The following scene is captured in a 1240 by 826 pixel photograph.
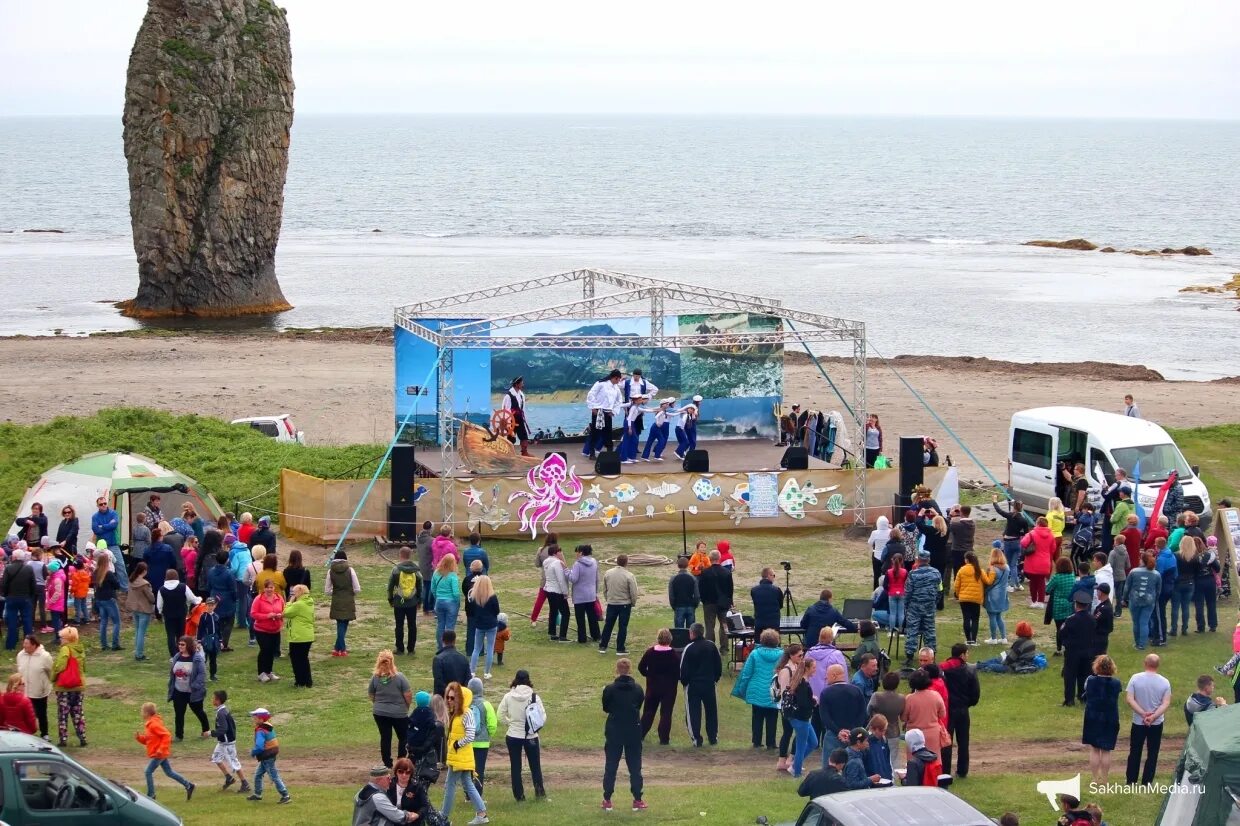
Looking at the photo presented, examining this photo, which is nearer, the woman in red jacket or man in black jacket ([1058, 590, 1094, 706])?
the woman in red jacket

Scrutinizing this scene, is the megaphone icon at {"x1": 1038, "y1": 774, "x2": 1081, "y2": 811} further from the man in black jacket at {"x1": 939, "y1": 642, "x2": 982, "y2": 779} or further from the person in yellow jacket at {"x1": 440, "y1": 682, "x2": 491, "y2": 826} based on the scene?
the person in yellow jacket at {"x1": 440, "y1": 682, "x2": 491, "y2": 826}

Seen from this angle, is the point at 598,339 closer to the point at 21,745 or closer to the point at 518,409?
the point at 518,409

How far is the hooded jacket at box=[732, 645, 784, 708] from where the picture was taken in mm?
14828

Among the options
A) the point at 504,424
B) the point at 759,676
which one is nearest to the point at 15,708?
the point at 759,676

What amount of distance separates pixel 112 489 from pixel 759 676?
1174cm

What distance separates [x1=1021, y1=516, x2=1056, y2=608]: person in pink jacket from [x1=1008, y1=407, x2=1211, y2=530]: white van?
14.2ft

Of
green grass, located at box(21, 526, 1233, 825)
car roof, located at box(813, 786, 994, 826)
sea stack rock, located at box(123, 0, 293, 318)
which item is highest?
sea stack rock, located at box(123, 0, 293, 318)

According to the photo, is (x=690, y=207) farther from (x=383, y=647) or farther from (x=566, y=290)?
(x=383, y=647)

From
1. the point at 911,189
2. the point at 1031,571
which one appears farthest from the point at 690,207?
the point at 1031,571

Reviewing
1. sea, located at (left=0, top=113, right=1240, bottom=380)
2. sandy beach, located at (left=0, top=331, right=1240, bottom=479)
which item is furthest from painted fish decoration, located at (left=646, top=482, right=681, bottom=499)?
sea, located at (left=0, top=113, right=1240, bottom=380)

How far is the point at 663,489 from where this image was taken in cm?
2506

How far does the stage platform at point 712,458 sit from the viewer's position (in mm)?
28078

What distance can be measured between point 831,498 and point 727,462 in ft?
12.1

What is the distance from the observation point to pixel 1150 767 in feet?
45.9
